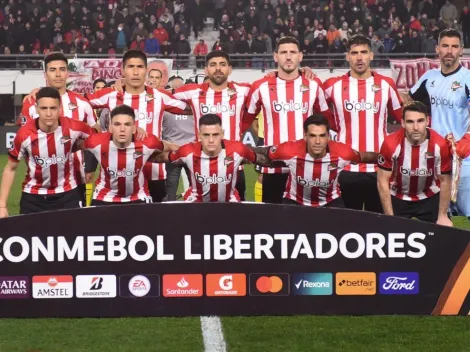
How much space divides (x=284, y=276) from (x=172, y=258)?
606 mm

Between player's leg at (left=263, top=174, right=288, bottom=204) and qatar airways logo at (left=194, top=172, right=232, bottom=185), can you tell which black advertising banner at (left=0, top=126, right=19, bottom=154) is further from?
qatar airways logo at (left=194, top=172, right=232, bottom=185)

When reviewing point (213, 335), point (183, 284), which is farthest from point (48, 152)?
point (183, 284)

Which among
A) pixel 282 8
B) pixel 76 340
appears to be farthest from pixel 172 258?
pixel 282 8

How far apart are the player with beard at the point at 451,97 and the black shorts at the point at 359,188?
80cm

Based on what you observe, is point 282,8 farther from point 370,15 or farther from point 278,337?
point 278,337

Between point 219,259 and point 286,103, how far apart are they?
2.61 metres

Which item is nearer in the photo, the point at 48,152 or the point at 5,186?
the point at 5,186

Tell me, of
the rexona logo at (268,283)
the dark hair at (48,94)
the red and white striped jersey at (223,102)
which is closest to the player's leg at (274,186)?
the red and white striped jersey at (223,102)

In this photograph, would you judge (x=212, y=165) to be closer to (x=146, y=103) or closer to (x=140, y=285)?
(x=146, y=103)

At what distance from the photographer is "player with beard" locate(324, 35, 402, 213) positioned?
7367mm

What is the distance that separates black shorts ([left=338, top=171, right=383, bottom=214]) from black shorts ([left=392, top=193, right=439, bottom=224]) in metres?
0.37

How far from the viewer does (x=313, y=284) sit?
5125mm

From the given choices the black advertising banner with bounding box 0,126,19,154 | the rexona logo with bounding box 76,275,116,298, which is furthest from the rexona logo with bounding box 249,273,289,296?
the black advertising banner with bounding box 0,126,19,154

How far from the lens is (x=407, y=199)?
707 centimetres
